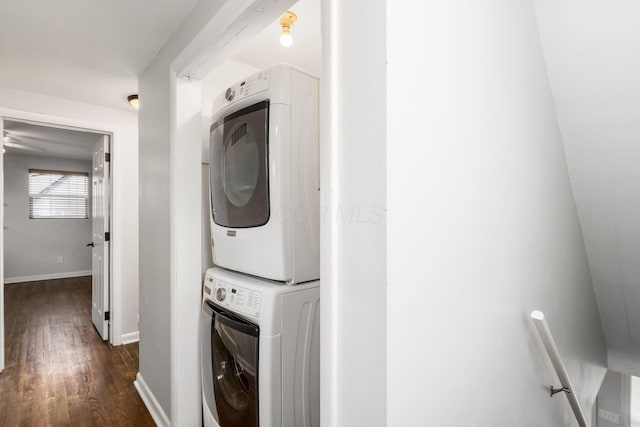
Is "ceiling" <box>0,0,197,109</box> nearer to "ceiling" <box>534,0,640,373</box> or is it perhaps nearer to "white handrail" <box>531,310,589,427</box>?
"ceiling" <box>534,0,640,373</box>

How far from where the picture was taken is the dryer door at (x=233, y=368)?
1274 millimetres

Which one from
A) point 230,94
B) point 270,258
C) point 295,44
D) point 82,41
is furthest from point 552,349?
point 82,41

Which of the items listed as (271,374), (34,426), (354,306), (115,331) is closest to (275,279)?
(271,374)

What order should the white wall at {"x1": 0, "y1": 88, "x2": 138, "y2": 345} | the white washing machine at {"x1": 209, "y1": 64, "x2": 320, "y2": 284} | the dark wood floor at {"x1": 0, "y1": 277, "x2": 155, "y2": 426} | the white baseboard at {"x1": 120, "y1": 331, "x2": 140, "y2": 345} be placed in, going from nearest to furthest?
the white washing machine at {"x1": 209, "y1": 64, "x2": 320, "y2": 284}
the dark wood floor at {"x1": 0, "y1": 277, "x2": 155, "y2": 426}
the white wall at {"x1": 0, "y1": 88, "x2": 138, "y2": 345}
the white baseboard at {"x1": 120, "y1": 331, "x2": 140, "y2": 345}

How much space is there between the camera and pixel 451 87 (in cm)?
81

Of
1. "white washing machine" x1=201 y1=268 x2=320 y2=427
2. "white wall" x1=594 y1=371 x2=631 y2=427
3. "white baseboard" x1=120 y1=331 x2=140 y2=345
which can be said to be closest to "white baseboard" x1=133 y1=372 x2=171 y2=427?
"white washing machine" x1=201 y1=268 x2=320 y2=427

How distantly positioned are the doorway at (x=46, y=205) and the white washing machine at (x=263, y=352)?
3.83 meters

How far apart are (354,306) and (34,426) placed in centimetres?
237

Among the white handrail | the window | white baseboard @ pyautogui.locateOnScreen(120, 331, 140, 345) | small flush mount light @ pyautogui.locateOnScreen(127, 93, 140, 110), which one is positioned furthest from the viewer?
the window

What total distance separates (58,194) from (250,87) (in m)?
6.26

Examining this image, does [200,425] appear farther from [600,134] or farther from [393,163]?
[600,134]

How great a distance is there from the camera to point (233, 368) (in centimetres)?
141

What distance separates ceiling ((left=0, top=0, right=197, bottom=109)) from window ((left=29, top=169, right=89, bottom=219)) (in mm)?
4059

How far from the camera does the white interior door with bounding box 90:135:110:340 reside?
2.97 m
